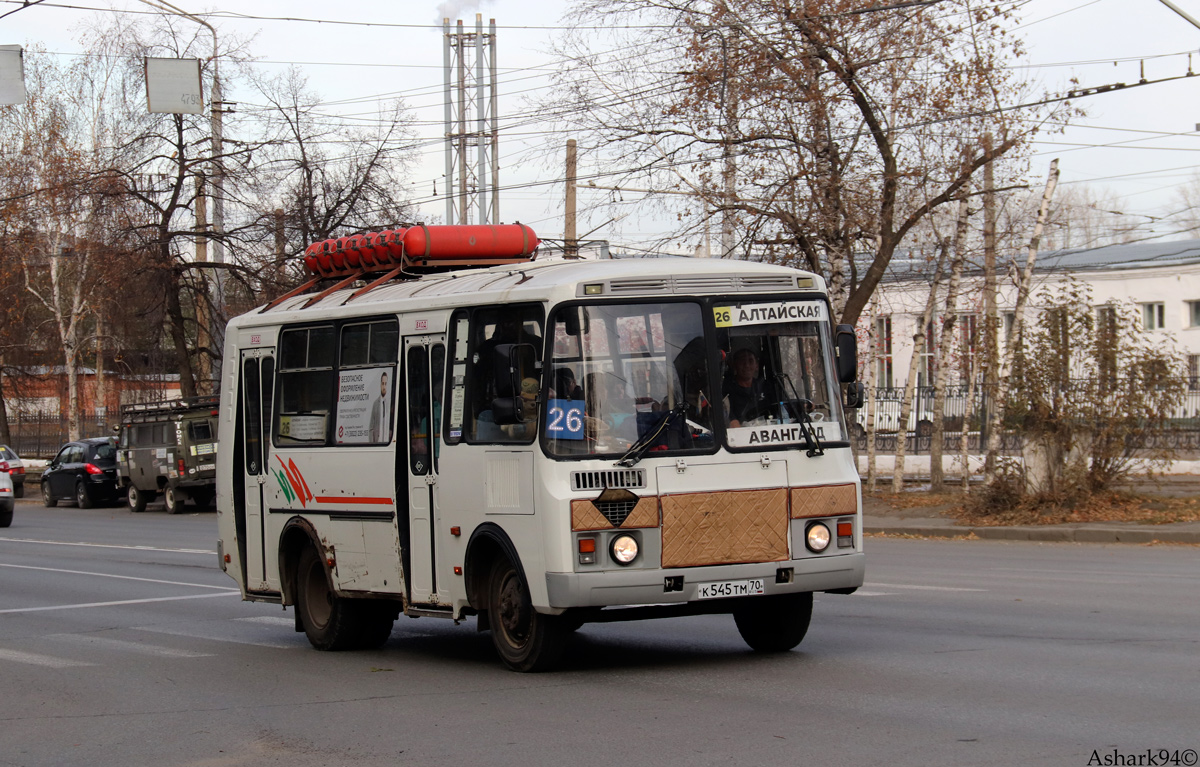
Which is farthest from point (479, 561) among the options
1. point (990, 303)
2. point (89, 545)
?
point (89, 545)

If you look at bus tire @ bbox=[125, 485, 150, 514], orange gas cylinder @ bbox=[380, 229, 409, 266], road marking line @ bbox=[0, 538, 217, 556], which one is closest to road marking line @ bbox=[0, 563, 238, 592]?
road marking line @ bbox=[0, 538, 217, 556]

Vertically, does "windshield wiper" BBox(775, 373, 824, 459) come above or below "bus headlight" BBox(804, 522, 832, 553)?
above

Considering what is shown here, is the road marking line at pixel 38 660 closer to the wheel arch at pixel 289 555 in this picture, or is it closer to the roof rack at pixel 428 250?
the wheel arch at pixel 289 555

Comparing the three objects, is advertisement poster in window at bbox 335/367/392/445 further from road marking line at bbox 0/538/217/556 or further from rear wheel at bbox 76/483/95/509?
rear wheel at bbox 76/483/95/509

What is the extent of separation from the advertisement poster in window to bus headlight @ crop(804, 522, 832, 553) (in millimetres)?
3183

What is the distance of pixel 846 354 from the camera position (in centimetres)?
910

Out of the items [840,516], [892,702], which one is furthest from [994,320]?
[892,702]

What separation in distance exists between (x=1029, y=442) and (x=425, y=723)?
14.5 metres

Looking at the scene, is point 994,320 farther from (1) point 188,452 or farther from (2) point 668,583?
(1) point 188,452

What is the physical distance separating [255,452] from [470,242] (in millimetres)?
2610

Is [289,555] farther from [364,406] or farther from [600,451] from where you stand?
[600,451]

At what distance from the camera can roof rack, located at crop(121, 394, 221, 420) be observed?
1297 inches

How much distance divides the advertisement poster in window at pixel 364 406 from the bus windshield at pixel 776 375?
8.91ft

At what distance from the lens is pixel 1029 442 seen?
20047mm
